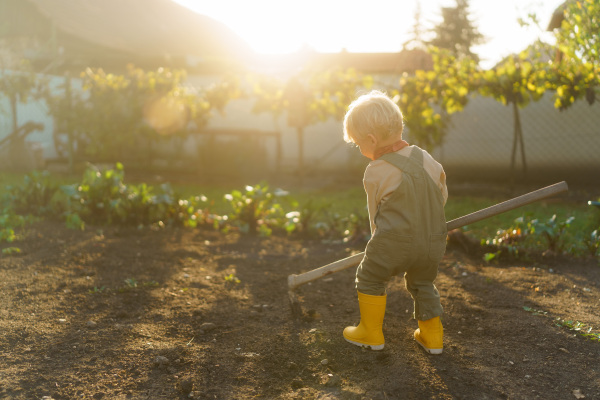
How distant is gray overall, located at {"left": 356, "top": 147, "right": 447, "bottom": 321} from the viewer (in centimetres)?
225

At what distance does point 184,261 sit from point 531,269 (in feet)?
7.81

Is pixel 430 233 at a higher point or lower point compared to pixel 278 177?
higher

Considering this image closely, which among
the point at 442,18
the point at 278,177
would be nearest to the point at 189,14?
the point at 442,18

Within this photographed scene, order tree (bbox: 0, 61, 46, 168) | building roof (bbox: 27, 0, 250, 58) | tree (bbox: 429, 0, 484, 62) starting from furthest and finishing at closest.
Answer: tree (bbox: 429, 0, 484, 62) < building roof (bbox: 27, 0, 250, 58) < tree (bbox: 0, 61, 46, 168)

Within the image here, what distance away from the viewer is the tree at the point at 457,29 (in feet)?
98.4

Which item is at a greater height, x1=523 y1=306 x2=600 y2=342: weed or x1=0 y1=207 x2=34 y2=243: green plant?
x1=523 y1=306 x2=600 y2=342: weed

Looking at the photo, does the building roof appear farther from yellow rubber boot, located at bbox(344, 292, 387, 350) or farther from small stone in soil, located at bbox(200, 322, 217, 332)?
yellow rubber boot, located at bbox(344, 292, 387, 350)

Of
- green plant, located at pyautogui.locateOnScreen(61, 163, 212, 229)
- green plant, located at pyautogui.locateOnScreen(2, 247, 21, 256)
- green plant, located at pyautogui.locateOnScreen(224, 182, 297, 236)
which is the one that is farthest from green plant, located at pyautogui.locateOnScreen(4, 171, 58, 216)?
green plant, located at pyautogui.locateOnScreen(224, 182, 297, 236)

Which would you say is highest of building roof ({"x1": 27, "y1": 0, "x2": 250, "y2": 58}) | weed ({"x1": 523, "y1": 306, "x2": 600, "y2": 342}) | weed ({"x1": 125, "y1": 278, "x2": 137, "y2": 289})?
building roof ({"x1": 27, "y1": 0, "x2": 250, "y2": 58})

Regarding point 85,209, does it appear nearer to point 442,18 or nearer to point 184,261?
point 184,261

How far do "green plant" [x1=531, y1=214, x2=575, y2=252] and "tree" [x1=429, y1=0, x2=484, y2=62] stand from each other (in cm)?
2806

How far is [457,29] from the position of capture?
98.4ft

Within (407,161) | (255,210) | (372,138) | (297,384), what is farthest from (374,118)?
(255,210)

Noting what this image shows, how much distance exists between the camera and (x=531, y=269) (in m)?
3.52
